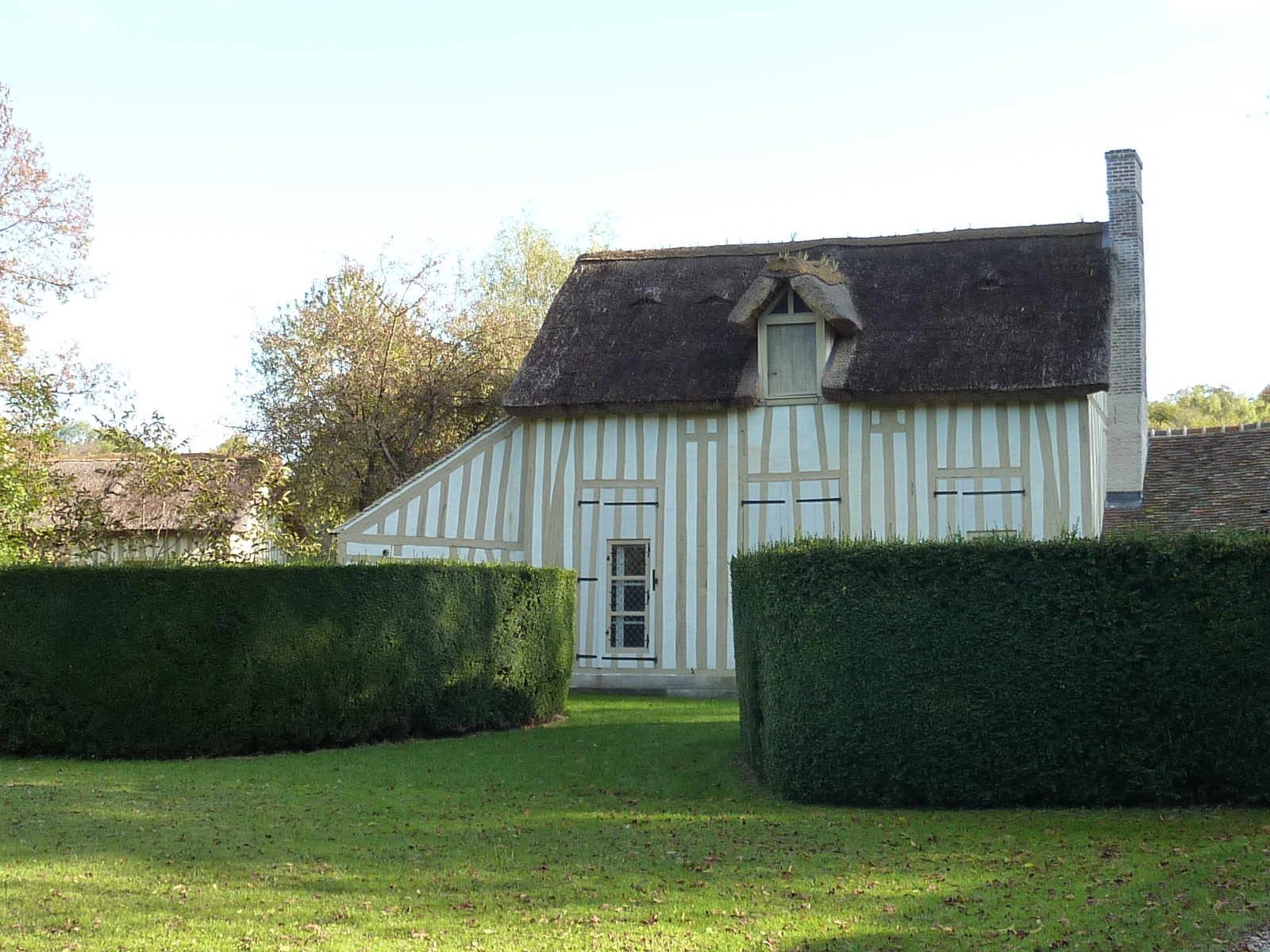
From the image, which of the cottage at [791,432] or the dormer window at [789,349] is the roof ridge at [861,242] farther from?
the dormer window at [789,349]

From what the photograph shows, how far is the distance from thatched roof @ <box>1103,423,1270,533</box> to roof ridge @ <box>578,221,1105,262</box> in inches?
166

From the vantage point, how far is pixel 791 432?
60.0ft

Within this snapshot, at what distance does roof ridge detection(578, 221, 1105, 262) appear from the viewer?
64.4 feet

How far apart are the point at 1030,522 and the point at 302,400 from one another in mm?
14969

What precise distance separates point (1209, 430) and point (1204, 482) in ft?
7.38

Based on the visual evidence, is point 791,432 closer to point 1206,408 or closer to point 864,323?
point 864,323

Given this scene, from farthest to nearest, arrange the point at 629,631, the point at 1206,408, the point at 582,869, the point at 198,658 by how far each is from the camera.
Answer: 1. the point at 1206,408
2. the point at 629,631
3. the point at 198,658
4. the point at 582,869

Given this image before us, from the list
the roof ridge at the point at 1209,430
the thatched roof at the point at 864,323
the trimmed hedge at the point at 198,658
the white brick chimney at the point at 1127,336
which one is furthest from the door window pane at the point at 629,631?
the roof ridge at the point at 1209,430

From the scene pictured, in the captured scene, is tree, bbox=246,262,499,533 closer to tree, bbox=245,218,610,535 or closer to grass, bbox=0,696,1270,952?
tree, bbox=245,218,610,535

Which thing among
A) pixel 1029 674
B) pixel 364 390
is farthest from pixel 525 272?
pixel 1029 674

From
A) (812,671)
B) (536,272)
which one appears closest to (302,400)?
(536,272)

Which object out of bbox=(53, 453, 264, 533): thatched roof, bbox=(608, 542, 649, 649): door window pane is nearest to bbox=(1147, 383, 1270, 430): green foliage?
bbox=(608, 542, 649, 649): door window pane

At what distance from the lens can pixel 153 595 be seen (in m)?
12.4

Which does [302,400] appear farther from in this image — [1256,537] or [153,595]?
[1256,537]
